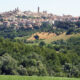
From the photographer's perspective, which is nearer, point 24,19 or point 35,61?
point 35,61

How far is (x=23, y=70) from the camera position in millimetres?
28281

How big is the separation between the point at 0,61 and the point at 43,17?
168988 mm

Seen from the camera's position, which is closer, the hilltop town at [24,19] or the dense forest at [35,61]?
the dense forest at [35,61]

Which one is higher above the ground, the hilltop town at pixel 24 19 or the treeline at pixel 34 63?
the treeline at pixel 34 63

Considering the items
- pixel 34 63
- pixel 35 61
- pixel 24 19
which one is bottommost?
pixel 24 19

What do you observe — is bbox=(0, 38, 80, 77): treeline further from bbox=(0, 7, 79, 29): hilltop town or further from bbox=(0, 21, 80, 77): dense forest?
bbox=(0, 7, 79, 29): hilltop town

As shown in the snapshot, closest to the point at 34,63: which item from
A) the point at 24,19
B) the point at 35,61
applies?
the point at 35,61

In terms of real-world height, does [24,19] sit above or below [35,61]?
below

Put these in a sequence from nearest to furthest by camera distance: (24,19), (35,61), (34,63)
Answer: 1. (34,63)
2. (35,61)
3. (24,19)

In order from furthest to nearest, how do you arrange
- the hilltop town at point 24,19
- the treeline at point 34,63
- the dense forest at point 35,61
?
the hilltop town at point 24,19
the dense forest at point 35,61
the treeline at point 34,63

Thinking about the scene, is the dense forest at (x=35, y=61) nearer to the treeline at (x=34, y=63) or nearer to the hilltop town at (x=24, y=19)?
the treeline at (x=34, y=63)

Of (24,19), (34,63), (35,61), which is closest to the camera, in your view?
(34,63)

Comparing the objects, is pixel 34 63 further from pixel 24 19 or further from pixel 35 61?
pixel 24 19

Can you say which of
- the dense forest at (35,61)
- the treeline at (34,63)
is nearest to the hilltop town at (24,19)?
the dense forest at (35,61)
